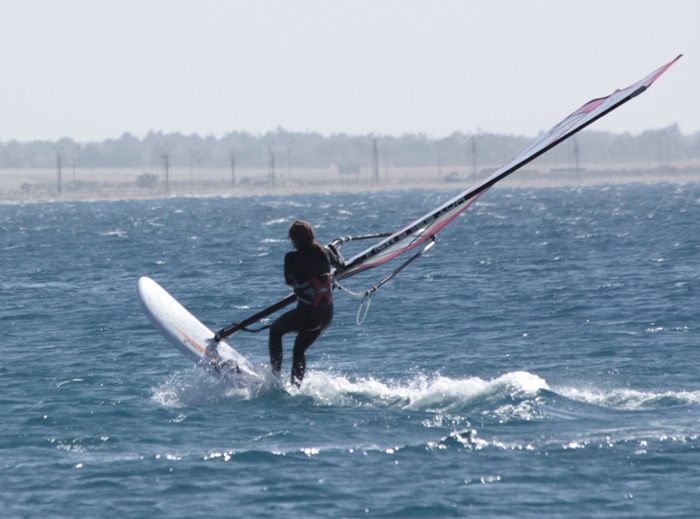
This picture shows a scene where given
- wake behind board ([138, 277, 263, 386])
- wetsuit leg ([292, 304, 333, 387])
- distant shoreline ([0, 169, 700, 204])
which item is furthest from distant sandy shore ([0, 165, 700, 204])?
wetsuit leg ([292, 304, 333, 387])

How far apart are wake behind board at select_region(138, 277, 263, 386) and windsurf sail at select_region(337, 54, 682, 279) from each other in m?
1.52

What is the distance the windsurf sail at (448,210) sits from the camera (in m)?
10.0

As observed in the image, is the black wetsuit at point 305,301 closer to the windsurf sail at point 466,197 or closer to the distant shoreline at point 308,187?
Answer: the windsurf sail at point 466,197

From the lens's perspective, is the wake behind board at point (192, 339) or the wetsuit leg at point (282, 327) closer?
the wetsuit leg at point (282, 327)

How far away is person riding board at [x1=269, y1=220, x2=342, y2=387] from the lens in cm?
967

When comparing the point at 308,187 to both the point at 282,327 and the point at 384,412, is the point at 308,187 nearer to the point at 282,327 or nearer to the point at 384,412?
the point at 282,327

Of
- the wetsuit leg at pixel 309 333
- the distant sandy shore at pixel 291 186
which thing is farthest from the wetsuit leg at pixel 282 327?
the distant sandy shore at pixel 291 186

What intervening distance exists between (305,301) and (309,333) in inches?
14.6

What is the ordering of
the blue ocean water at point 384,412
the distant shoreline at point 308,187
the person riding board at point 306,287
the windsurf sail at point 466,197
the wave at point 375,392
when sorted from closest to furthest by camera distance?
1. the blue ocean water at point 384,412
2. the person riding board at point 306,287
3. the windsurf sail at point 466,197
4. the wave at point 375,392
5. the distant shoreline at point 308,187

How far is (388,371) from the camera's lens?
1249 cm

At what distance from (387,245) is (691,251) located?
20694 millimetres

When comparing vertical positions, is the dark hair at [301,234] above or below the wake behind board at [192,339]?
above

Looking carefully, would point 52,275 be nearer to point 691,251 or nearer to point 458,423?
point 691,251

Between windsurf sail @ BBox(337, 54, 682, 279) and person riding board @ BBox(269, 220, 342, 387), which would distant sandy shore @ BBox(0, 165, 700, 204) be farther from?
person riding board @ BBox(269, 220, 342, 387)
